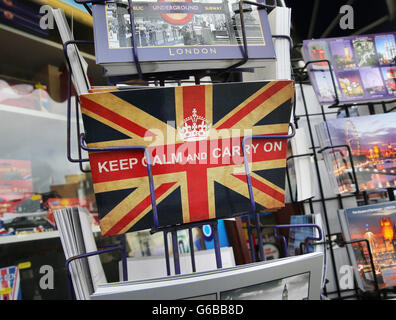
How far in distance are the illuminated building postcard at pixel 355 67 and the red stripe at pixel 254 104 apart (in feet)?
2.76

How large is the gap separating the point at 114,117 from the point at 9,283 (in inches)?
35.5

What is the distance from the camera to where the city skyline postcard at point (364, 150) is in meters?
1.30

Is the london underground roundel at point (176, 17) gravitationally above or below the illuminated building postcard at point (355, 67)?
below

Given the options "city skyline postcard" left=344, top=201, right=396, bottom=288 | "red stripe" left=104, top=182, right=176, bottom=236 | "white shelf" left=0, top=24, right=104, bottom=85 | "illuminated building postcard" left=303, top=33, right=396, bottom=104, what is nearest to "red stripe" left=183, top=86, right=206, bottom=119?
"red stripe" left=104, top=182, right=176, bottom=236

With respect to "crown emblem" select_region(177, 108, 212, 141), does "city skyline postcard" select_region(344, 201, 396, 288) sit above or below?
below

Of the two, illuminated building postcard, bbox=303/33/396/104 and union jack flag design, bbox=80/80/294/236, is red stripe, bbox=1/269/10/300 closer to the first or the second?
union jack flag design, bbox=80/80/294/236

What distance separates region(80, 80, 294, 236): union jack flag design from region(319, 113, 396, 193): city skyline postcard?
34.0 inches

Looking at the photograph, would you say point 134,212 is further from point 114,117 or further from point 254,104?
point 254,104

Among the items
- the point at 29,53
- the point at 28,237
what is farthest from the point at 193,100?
the point at 29,53

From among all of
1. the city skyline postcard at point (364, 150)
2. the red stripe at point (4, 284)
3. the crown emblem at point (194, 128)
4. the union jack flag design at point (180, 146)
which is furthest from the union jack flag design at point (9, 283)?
the city skyline postcard at point (364, 150)

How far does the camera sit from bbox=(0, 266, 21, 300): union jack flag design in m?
1.04

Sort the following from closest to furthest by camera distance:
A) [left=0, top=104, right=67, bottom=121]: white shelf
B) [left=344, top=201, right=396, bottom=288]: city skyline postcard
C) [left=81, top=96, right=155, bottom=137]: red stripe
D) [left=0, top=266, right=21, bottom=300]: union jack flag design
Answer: [left=81, top=96, right=155, bottom=137]: red stripe, [left=0, top=266, right=21, bottom=300]: union jack flag design, [left=0, top=104, right=67, bottom=121]: white shelf, [left=344, top=201, right=396, bottom=288]: city skyline postcard

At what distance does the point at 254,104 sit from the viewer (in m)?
0.54

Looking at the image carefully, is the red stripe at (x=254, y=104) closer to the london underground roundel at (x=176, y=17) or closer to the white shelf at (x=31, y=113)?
the london underground roundel at (x=176, y=17)
